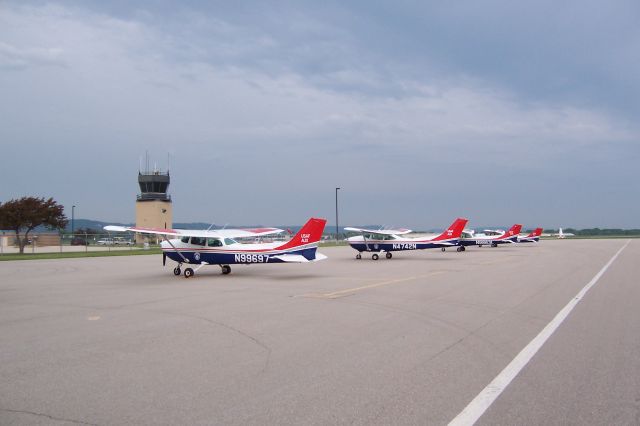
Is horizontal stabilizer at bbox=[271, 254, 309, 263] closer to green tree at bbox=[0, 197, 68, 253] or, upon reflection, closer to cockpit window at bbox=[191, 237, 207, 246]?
cockpit window at bbox=[191, 237, 207, 246]

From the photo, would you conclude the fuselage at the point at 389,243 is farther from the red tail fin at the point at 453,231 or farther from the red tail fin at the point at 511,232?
the red tail fin at the point at 511,232

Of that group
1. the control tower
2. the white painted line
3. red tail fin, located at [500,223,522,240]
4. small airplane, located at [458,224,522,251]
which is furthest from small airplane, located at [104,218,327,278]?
the control tower

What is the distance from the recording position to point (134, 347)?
816 centimetres

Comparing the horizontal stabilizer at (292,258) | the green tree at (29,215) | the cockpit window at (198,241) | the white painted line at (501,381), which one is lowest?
the white painted line at (501,381)

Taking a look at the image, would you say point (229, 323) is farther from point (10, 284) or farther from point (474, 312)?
point (10, 284)

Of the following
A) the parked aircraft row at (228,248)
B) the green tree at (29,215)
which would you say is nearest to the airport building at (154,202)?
the green tree at (29,215)

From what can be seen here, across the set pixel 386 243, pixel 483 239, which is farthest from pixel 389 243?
pixel 483 239

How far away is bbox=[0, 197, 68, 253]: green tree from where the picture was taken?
48.6m

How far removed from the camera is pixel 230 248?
69.8 feet

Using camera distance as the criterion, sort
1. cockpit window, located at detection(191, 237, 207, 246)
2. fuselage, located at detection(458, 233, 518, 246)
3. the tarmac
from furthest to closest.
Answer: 1. fuselage, located at detection(458, 233, 518, 246)
2. cockpit window, located at detection(191, 237, 207, 246)
3. the tarmac

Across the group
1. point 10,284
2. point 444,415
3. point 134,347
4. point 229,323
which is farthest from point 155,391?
point 10,284

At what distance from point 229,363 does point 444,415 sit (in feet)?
10.4

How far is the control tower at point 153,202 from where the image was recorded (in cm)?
7325

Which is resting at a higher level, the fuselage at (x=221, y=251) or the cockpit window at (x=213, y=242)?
the cockpit window at (x=213, y=242)
